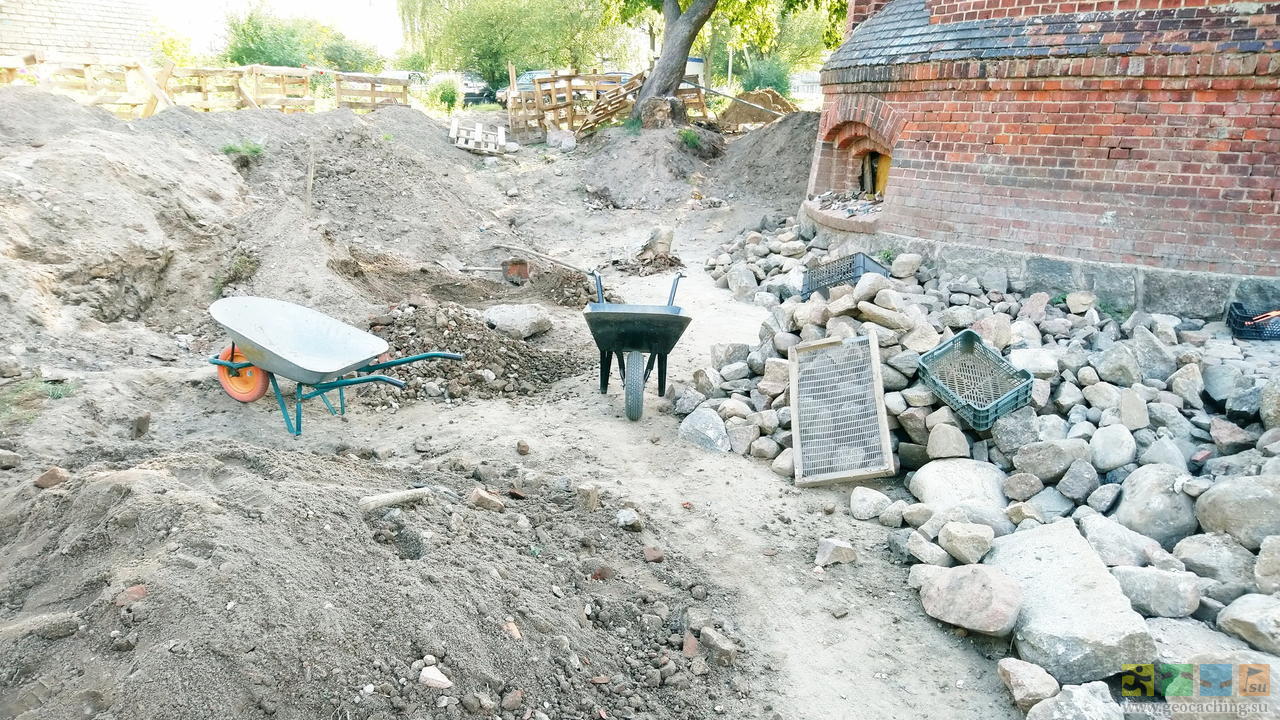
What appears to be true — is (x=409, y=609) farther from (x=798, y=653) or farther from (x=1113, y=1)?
(x=1113, y=1)

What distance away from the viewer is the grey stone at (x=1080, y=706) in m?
2.76

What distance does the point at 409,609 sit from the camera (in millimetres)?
2959

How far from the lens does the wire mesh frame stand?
4906mm

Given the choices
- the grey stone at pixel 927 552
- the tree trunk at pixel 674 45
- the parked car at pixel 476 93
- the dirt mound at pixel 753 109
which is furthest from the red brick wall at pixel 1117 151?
the parked car at pixel 476 93

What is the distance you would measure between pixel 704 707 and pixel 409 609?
47.5 inches

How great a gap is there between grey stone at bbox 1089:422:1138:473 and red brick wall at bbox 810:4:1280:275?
2.89 metres

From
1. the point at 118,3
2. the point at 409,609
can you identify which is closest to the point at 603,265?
the point at 409,609

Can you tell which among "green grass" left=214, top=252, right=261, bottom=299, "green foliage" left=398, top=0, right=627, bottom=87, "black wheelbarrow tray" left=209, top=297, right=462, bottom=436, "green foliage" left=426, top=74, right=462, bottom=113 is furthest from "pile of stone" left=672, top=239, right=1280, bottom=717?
"green foliage" left=398, top=0, right=627, bottom=87

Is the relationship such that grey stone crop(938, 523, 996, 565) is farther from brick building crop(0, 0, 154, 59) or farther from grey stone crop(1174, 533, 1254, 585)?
brick building crop(0, 0, 154, 59)

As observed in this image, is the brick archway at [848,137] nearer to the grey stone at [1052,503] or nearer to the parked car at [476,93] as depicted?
the grey stone at [1052,503]

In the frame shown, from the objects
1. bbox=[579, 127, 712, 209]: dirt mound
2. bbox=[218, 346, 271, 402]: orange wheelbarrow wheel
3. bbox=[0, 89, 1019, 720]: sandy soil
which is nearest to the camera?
bbox=[0, 89, 1019, 720]: sandy soil

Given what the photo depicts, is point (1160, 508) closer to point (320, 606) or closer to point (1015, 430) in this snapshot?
point (1015, 430)

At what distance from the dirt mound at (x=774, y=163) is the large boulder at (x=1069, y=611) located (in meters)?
9.91

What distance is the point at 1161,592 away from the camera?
3.34 m
